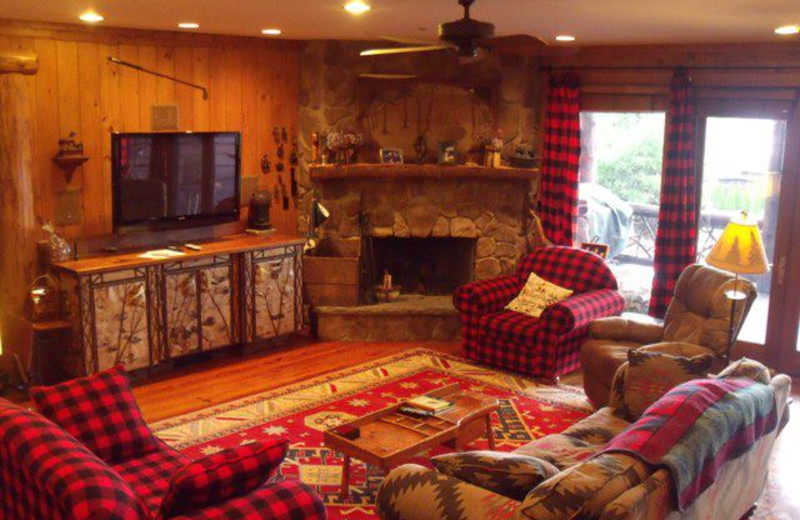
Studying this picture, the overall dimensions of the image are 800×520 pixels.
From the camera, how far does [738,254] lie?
4.97m

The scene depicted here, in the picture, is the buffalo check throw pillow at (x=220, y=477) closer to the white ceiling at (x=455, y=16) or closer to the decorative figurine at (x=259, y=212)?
the white ceiling at (x=455, y=16)

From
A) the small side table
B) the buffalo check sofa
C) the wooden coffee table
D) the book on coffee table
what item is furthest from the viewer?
the small side table

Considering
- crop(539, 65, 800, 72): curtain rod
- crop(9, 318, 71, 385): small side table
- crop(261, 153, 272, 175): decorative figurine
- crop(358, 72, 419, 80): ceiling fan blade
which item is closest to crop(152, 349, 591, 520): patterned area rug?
crop(9, 318, 71, 385): small side table

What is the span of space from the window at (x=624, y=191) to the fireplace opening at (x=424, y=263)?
1152mm

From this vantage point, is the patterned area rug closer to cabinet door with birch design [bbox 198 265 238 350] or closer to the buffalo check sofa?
cabinet door with birch design [bbox 198 265 238 350]

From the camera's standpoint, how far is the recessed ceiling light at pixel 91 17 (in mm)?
5160

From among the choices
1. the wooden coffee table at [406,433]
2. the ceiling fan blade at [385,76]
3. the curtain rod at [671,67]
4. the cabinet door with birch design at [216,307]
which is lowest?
the wooden coffee table at [406,433]

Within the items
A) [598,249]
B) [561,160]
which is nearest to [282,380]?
[598,249]

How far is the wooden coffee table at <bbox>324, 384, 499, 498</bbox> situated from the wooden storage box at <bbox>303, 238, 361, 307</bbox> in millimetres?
2465

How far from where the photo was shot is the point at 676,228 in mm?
6699

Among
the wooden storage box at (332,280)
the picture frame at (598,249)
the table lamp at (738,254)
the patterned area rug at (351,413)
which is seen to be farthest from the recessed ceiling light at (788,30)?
the wooden storage box at (332,280)

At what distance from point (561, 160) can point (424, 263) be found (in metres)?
1.61

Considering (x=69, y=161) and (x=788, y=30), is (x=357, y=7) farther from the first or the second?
(x=788, y=30)

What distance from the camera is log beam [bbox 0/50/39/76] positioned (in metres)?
5.35
